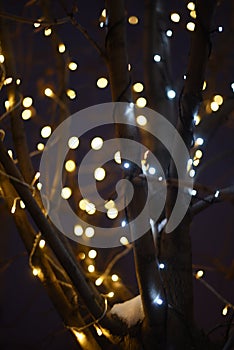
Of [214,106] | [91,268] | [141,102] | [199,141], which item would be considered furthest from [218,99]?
[91,268]

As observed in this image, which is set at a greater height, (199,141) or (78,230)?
(199,141)

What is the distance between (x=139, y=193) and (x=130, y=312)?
0.41 m

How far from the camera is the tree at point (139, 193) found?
57.5 inches

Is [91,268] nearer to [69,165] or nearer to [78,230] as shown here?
[78,230]

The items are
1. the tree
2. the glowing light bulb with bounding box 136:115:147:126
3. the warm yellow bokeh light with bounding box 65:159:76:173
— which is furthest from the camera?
the warm yellow bokeh light with bounding box 65:159:76:173

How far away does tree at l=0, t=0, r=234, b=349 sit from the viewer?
1.46 m

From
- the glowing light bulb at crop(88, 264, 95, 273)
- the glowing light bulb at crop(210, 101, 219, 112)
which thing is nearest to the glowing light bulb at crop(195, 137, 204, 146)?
the glowing light bulb at crop(210, 101, 219, 112)

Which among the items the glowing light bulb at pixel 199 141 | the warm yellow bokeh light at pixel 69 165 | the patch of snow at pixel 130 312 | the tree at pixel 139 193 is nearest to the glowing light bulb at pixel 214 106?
the tree at pixel 139 193

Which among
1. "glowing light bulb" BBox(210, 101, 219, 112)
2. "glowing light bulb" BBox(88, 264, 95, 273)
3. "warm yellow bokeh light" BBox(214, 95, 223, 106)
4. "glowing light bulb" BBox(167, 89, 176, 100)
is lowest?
"glowing light bulb" BBox(88, 264, 95, 273)

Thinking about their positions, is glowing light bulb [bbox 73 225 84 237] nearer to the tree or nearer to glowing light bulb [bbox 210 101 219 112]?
the tree

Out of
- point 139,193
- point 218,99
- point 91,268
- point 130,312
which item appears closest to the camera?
point 139,193

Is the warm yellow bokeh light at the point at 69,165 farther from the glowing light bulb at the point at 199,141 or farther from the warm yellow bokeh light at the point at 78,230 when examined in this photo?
the glowing light bulb at the point at 199,141

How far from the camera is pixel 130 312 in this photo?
64.4 inches

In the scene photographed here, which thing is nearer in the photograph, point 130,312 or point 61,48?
point 130,312
